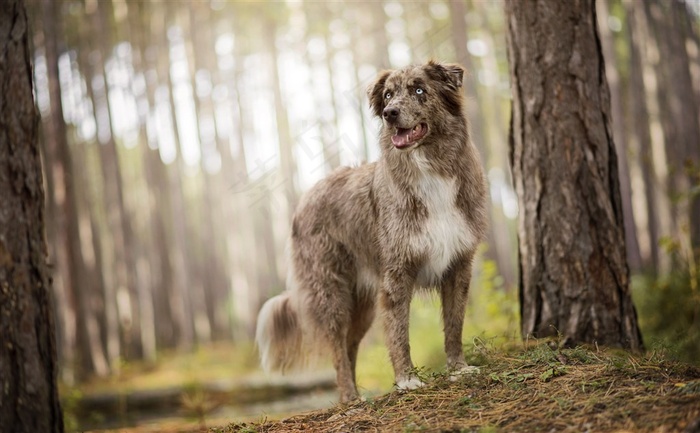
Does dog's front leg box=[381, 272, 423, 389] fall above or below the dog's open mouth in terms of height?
below

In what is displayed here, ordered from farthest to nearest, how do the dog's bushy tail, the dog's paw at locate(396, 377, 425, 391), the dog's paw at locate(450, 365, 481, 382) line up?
the dog's bushy tail
the dog's paw at locate(396, 377, 425, 391)
the dog's paw at locate(450, 365, 481, 382)

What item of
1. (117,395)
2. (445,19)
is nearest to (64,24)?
(445,19)

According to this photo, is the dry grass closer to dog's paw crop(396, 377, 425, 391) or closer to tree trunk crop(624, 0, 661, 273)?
dog's paw crop(396, 377, 425, 391)

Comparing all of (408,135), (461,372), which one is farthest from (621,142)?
(461,372)

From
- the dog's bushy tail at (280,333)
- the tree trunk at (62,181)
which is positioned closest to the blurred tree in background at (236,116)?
the tree trunk at (62,181)

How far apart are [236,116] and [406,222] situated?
18791mm

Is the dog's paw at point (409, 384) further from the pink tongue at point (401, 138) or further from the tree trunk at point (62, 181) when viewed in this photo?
the tree trunk at point (62, 181)

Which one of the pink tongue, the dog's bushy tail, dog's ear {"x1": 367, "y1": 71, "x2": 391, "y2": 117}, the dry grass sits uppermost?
dog's ear {"x1": 367, "y1": 71, "x2": 391, "y2": 117}

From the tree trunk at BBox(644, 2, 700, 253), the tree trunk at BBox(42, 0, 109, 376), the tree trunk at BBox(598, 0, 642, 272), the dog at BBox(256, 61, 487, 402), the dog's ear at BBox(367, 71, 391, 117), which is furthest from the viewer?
the tree trunk at BBox(598, 0, 642, 272)

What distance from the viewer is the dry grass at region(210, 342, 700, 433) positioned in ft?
9.89

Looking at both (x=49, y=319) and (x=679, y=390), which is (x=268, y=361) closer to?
(x=49, y=319)

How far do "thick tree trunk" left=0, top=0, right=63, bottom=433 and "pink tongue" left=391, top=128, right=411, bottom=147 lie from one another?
242cm

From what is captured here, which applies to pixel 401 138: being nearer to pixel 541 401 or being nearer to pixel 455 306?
pixel 455 306

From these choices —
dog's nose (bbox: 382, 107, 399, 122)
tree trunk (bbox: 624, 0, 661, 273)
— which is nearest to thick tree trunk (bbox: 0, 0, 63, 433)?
dog's nose (bbox: 382, 107, 399, 122)
